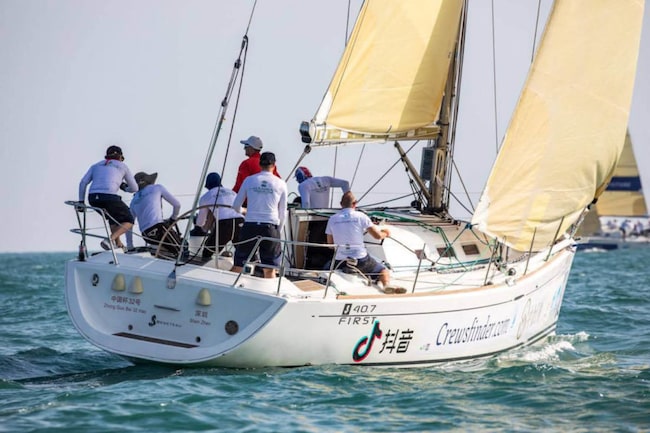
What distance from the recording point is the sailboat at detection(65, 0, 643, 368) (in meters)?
11.0

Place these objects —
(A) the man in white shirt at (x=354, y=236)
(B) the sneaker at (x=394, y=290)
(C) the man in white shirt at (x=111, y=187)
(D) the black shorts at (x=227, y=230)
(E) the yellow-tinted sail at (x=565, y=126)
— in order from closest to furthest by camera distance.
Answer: (B) the sneaker at (x=394, y=290)
(A) the man in white shirt at (x=354, y=236)
(D) the black shorts at (x=227, y=230)
(C) the man in white shirt at (x=111, y=187)
(E) the yellow-tinted sail at (x=565, y=126)

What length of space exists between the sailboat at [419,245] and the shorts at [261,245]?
229 millimetres

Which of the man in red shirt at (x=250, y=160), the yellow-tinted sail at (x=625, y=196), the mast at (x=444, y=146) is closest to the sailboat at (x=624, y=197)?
the yellow-tinted sail at (x=625, y=196)

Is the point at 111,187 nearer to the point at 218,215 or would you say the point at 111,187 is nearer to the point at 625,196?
the point at 218,215

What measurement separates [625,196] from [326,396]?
5741 centimetres

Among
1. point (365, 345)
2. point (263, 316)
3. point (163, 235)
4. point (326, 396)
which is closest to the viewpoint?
point (326, 396)

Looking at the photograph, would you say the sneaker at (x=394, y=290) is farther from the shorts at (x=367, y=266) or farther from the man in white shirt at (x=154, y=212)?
the man in white shirt at (x=154, y=212)

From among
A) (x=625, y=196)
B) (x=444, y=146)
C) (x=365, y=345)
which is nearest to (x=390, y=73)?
(x=444, y=146)

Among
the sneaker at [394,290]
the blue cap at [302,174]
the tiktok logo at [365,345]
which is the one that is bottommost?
the tiktok logo at [365,345]

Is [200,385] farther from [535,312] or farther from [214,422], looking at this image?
[535,312]

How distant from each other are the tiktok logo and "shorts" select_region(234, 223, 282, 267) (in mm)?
1208

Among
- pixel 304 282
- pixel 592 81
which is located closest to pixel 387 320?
pixel 304 282

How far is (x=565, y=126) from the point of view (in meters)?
13.5

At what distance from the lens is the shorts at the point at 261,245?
1140 centimetres
